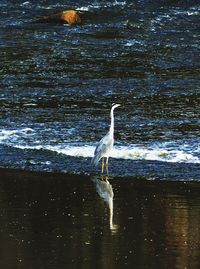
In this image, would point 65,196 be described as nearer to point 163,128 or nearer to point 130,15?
point 163,128

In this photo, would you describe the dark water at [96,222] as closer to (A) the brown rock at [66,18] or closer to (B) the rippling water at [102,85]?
(B) the rippling water at [102,85]

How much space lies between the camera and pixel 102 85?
25.9 meters

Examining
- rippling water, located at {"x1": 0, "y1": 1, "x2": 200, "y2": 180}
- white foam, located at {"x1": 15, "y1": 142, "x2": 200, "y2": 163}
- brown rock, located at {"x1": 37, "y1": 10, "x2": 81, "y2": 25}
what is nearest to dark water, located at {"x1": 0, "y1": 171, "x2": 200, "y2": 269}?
rippling water, located at {"x1": 0, "y1": 1, "x2": 200, "y2": 180}

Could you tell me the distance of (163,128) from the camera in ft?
66.7

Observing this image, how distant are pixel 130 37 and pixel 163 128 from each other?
512 inches

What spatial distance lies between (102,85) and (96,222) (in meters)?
13.7

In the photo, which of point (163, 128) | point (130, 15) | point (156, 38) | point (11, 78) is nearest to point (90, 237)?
point (163, 128)

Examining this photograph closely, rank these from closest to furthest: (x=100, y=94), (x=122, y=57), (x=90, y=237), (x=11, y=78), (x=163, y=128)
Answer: (x=90, y=237), (x=163, y=128), (x=100, y=94), (x=11, y=78), (x=122, y=57)

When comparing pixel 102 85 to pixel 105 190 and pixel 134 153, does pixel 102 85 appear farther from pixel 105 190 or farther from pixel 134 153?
pixel 105 190

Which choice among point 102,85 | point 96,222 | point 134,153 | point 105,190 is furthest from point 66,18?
point 96,222

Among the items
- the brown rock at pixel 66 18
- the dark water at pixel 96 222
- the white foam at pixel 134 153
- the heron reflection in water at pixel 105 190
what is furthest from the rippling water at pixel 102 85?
the dark water at pixel 96 222

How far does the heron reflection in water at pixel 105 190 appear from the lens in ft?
43.6

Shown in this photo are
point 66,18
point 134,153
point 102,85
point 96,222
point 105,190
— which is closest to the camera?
point 96,222

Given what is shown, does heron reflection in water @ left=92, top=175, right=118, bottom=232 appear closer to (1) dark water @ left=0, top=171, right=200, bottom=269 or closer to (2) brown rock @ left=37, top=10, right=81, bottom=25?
(1) dark water @ left=0, top=171, right=200, bottom=269
